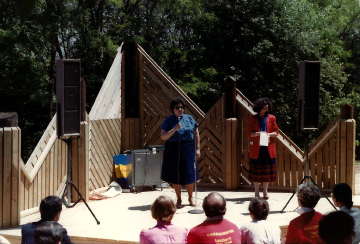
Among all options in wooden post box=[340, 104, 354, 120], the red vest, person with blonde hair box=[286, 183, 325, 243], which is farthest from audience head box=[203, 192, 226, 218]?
wooden post box=[340, 104, 354, 120]

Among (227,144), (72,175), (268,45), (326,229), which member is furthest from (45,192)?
(268,45)

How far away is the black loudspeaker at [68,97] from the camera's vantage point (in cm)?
544

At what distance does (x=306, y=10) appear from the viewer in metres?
16.8

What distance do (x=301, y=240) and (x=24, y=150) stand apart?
13845 mm

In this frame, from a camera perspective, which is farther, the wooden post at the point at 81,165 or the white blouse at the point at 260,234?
the wooden post at the point at 81,165

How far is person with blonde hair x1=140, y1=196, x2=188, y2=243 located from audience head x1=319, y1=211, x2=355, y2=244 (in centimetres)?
96

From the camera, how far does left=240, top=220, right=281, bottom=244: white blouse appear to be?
3.03 metres

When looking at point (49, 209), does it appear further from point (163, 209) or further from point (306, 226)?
point (306, 226)

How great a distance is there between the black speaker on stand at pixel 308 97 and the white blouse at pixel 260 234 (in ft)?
9.88

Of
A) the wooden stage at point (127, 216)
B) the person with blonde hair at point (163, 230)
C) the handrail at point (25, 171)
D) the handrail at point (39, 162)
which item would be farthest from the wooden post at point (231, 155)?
the person with blonde hair at point (163, 230)

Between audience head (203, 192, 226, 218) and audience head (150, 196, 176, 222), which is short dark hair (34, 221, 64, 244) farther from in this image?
audience head (203, 192, 226, 218)

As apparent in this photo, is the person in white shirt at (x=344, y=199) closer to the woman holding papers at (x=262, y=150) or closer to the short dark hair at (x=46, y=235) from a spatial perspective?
the short dark hair at (x=46, y=235)

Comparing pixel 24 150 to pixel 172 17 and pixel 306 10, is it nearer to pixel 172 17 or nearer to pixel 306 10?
pixel 172 17

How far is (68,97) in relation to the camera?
5.59 meters
